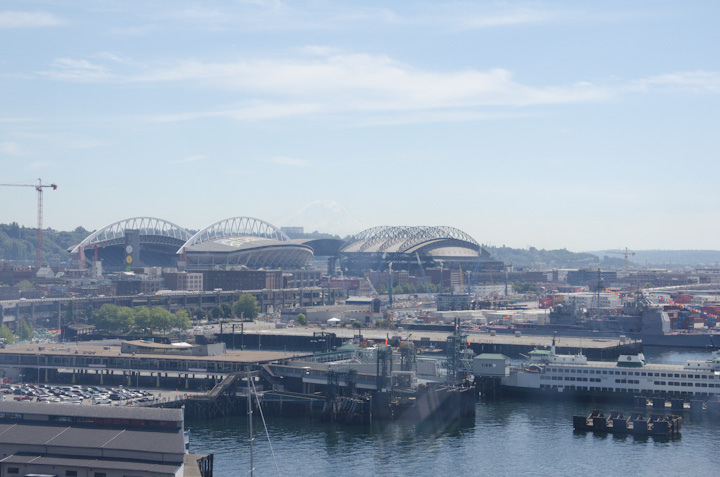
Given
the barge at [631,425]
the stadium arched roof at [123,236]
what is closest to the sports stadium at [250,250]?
the stadium arched roof at [123,236]

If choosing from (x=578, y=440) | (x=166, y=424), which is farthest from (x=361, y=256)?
(x=166, y=424)

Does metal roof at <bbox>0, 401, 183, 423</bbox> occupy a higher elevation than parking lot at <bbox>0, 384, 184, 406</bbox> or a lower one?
higher

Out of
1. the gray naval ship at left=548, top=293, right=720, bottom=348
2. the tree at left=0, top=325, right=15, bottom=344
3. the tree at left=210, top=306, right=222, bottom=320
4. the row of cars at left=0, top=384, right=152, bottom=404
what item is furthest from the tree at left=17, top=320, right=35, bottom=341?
the gray naval ship at left=548, top=293, right=720, bottom=348

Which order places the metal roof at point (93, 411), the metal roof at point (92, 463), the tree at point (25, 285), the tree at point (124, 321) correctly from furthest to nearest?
the tree at point (25, 285) → the tree at point (124, 321) → the metal roof at point (93, 411) → the metal roof at point (92, 463)

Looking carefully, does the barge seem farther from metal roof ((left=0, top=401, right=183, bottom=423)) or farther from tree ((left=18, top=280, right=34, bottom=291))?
tree ((left=18, top=280, right=34, bottom=291))

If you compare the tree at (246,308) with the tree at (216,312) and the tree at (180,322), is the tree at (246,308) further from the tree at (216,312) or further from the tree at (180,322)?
the tree at (180,322)
